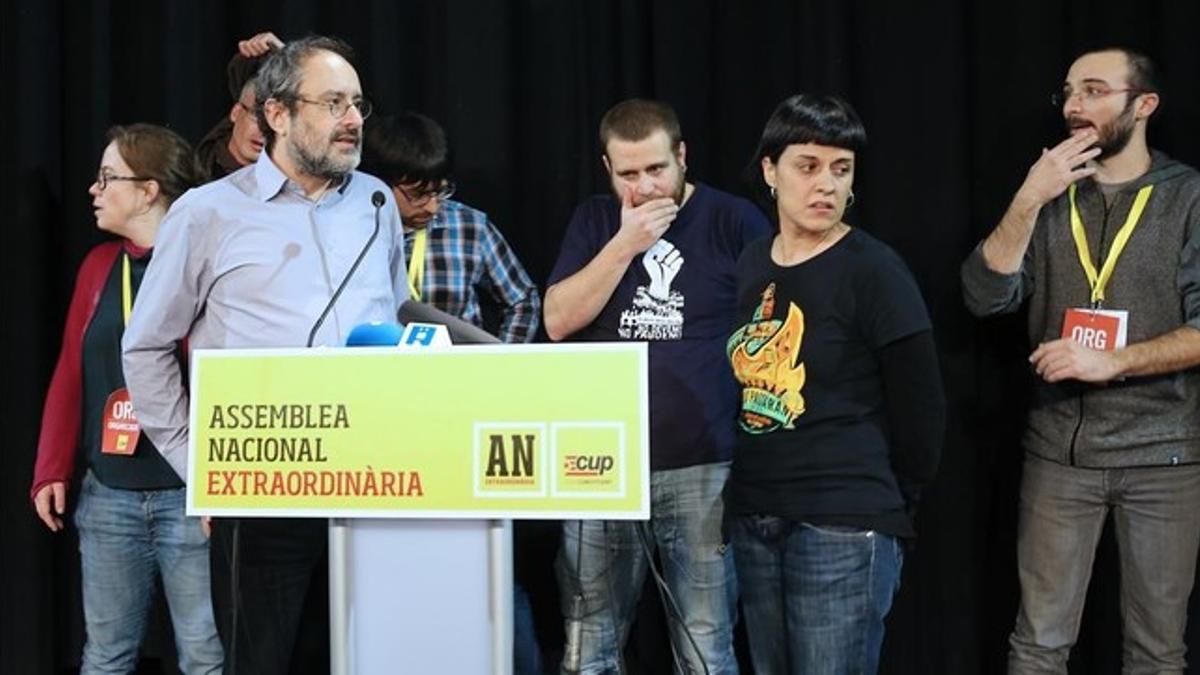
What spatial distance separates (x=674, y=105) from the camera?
11.2ft

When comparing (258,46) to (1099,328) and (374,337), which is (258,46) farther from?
(1099,328)

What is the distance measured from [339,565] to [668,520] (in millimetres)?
1286

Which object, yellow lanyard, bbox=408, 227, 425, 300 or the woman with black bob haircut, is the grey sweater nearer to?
the woman with black bob haircut

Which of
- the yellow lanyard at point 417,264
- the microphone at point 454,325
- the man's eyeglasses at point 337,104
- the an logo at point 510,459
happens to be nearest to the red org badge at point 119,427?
the yellow lanyard at point 417,264

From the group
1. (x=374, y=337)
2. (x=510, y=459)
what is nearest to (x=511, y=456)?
(x=510, y=459)

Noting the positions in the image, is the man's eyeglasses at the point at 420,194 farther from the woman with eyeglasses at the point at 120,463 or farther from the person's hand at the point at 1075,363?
the person's hand at the point at 1075,363

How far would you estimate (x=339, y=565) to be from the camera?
170cm

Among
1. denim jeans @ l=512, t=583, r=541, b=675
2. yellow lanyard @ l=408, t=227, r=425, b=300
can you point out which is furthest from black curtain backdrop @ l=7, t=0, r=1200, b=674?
yellow lanyard @ l=408, t=227, r=425, b=300

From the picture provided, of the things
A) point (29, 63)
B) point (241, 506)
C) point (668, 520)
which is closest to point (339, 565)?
point (241, 506)

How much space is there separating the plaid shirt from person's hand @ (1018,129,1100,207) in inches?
48.2

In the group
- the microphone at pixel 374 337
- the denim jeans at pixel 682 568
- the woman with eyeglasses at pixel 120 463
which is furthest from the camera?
the woman with eyeglasses at pixel 120 463

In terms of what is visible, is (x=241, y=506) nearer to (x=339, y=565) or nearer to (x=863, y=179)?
(x=339, y=565)

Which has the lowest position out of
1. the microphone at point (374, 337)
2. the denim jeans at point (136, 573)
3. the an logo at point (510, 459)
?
the denim jeans at point (136, 573)

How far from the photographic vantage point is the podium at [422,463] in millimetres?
1630
